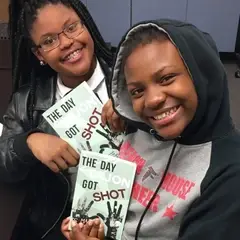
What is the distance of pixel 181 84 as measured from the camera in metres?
0.83

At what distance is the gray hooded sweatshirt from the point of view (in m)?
0.82

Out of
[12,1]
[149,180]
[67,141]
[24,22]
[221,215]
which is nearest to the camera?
[221,215]

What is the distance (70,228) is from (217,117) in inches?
20.5

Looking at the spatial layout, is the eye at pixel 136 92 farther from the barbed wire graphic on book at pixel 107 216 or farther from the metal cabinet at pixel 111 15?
the metal cabinet at pixel 111 15

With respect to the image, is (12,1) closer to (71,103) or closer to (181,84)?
(71,103)

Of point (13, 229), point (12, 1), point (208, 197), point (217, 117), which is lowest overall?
point (13, 229)

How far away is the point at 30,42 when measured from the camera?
4.34 ft

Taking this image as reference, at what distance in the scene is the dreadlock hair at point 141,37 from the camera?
87cm

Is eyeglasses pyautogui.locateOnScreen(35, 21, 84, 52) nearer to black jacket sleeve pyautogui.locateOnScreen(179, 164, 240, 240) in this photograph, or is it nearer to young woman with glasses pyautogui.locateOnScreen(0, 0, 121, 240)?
young woman with glasses pyautogui.locateOnScreen(0, 0, 121, 240)

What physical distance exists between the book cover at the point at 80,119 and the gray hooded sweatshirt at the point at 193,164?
0.16 m

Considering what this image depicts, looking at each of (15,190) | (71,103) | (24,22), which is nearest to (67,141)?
(71,103)

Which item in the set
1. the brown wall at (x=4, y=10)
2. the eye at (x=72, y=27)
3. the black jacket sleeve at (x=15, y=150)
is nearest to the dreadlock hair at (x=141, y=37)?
the eye at (x=72, y=27)

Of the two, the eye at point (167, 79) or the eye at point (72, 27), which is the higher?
the eye at point (167, 79)

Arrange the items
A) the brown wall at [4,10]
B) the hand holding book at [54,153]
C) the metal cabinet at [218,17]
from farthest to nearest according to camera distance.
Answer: the metal cabinet at [218,17]
the brown wall at [4,10]
the hand holding book at [54,153]
